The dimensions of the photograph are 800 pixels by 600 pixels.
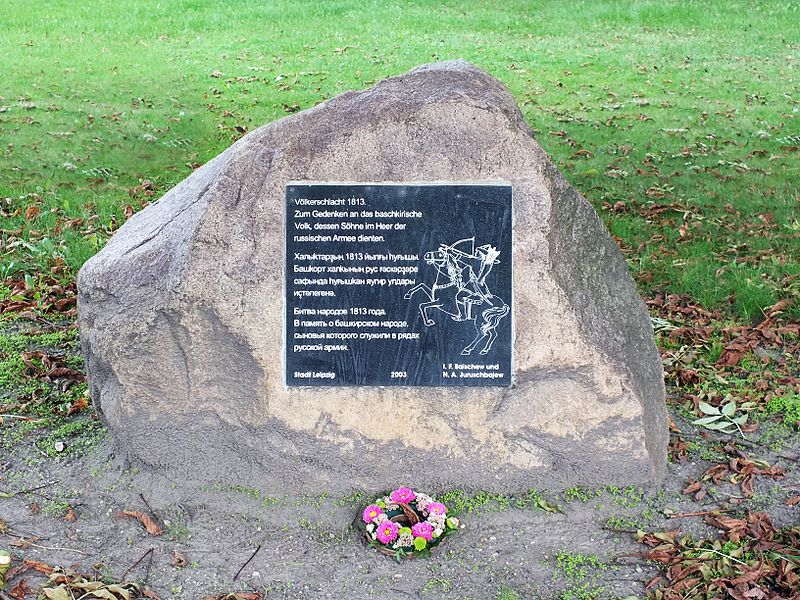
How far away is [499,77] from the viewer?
12953mm

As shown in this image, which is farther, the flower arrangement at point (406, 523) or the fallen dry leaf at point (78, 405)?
the fallen dry leaf at point (78, 405)

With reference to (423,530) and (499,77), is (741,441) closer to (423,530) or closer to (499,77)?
(423,530)

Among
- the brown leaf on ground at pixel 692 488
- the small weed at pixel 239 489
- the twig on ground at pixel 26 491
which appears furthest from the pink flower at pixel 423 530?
the twig on ground at pixel 26 491

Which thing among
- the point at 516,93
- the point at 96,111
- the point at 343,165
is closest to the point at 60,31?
the point at 96,111

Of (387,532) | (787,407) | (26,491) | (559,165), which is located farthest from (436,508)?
(559,165)

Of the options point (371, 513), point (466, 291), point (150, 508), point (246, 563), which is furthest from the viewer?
point (150, 508)

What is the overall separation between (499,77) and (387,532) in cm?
984

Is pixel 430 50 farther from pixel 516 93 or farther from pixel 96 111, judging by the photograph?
pixel 96 111

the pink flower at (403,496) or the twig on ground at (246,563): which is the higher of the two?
the pink flower at (403,496)

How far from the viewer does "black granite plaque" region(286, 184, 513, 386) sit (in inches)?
168

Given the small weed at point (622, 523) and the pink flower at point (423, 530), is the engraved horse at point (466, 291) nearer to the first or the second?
the pink flower at point (423, 530)

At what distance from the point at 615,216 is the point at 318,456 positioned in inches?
183

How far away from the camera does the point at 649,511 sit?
14.3 ft

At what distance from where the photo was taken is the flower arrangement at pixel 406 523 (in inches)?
161
